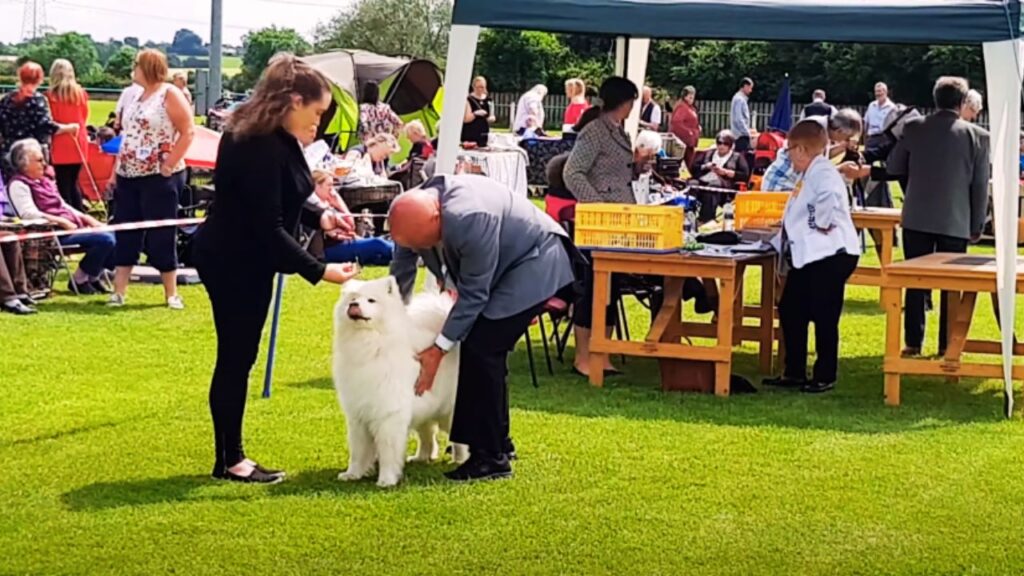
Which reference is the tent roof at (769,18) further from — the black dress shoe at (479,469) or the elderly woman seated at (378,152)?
the elderly woman seated at (378,152)

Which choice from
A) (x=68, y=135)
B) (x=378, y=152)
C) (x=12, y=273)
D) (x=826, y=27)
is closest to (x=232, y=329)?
(x=826, y=27)

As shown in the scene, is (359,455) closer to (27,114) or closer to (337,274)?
(337,274)

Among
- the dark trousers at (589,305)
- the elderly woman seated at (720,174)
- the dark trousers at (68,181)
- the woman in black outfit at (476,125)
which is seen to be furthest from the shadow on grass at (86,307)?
the woman in black outfit at (476,125)

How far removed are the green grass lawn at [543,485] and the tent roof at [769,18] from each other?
6.74 feet

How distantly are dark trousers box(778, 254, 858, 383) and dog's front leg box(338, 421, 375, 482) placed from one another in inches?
130

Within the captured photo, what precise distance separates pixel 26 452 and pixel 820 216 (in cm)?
447

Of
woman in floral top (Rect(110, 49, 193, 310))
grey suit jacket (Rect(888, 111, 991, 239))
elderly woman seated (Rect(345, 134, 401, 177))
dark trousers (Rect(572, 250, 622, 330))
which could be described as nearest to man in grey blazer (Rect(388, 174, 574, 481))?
dark trousers (Rect(572, 250, 622, 330))

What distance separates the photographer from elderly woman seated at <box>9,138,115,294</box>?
37.3 ft

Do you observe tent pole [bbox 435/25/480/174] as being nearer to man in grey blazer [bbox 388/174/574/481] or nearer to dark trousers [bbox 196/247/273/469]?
man in grey blazer [bbox 388/174/574/481]

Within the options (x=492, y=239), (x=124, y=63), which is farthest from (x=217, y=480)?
(x=124, y=63)

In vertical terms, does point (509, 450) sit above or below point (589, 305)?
below

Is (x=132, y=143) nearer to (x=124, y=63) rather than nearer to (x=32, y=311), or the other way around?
(x=32, y=311)

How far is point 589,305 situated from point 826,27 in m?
2.23

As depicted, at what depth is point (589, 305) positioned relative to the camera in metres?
9.24
